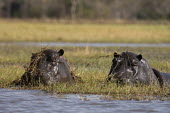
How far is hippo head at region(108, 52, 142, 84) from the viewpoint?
8.62 metres

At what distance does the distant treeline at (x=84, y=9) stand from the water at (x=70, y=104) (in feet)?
172

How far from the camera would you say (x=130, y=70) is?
28.5 feet

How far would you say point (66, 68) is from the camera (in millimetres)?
9172

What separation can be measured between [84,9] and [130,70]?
58781mm

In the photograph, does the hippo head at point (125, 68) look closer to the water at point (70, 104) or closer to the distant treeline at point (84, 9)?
the water at point (70, 104)

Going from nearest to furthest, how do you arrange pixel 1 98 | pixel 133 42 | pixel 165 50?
1. pixel 1 98
2. pixel 165 50
3. pixel 133 42

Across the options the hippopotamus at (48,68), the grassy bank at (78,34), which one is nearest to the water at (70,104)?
the hippopotamus at (48,68)

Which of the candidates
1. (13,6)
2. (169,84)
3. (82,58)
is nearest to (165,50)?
(82,58)

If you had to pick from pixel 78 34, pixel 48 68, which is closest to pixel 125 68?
pixel 48 68

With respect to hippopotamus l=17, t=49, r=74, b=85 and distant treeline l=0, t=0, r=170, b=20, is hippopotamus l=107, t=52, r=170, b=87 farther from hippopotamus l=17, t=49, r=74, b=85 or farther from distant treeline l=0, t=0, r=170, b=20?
distant treeline l=0, t=0, r=170, b=20

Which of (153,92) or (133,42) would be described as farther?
(133,42)

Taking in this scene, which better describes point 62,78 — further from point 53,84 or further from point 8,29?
point 8,29

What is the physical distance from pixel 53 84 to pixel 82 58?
8.15m

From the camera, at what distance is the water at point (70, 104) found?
24.6 feet
